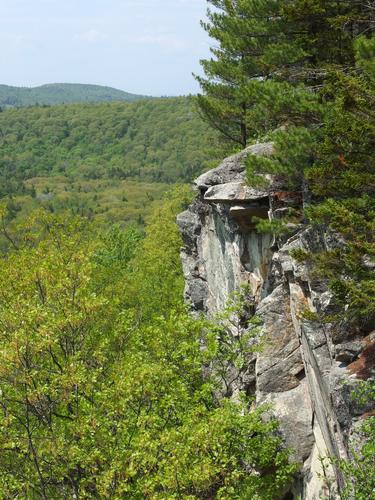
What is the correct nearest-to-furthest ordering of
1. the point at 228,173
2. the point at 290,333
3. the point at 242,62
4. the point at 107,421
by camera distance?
1. the point at 107,421
2. the point at 290,333
3. the point at 228,173
4. the point at 242,62

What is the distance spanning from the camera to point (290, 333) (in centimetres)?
2020

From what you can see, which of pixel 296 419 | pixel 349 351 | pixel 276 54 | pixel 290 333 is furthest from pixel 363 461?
pixel 276 54

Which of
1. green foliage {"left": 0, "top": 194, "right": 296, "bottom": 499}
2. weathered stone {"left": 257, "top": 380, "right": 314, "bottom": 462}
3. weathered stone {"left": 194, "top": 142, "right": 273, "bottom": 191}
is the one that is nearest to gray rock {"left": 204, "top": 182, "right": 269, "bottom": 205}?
→ weathered stone {"left": 194, "top": 142, "right": 273, "bottom": 191}

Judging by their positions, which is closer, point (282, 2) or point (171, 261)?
point (282, 2)

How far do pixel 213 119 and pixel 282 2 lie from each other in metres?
11.8

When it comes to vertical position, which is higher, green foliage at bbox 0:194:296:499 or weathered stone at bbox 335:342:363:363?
weathered stone at bbox 335:342:363:363

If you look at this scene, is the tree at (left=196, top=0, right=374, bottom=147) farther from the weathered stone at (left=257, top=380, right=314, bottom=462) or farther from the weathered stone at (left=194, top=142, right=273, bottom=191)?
the weathered stone at (left=257, top=380, right=314, bottom=462)

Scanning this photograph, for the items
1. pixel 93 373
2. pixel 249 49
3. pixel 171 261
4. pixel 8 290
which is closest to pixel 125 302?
pixel 171 261

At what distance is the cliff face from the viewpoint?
1449cm

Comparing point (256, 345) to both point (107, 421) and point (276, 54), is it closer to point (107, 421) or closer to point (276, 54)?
point (107, 421)

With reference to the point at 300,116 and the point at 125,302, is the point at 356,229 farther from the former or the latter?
the point at 125,302

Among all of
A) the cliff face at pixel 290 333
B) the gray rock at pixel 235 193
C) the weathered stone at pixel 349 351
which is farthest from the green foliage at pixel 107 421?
Answer: the gray rock at pixel 235 193

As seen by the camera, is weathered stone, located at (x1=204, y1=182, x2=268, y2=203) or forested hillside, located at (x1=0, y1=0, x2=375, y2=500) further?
weathered stone, located at (x1=204, y1=182, x2=268, y2=203)

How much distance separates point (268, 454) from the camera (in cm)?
1769
